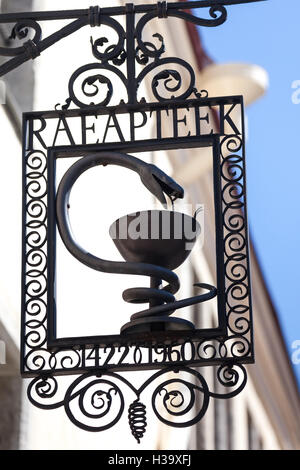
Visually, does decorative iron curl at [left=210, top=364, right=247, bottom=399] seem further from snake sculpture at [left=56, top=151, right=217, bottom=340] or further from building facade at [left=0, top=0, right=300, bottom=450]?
building facade at [left=0, top=0, right=300, bottom=450]

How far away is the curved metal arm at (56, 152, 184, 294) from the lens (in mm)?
4242

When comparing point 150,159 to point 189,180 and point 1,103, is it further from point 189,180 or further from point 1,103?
A: point 1,103

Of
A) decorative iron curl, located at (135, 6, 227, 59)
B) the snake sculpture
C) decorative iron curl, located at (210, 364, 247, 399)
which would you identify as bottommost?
decorative iron curl, located at (210, 364, 247, 399)

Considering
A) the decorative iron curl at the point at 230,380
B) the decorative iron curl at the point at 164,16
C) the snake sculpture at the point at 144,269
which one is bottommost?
the decorative iron curl at the point at 230,380

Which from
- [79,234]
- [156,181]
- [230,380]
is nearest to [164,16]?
[156,181]

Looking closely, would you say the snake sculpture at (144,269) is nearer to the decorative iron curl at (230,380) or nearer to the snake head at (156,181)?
the snake head at (156,181)

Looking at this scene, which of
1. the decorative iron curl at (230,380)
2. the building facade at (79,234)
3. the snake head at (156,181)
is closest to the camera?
the decorative iron curl at (230,380)

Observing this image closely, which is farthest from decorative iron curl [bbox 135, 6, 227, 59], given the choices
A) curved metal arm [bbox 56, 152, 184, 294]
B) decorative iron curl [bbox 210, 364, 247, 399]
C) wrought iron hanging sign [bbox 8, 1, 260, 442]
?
decorative iron curl [bbox 210, 364, 247, 399]

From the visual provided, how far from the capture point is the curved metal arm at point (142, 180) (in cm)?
424

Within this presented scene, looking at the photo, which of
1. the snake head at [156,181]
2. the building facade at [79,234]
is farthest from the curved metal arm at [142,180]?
the building facade at [79,234]

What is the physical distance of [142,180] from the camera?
4.43 meters

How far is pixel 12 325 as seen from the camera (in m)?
6.14

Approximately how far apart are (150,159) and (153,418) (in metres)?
2.37
